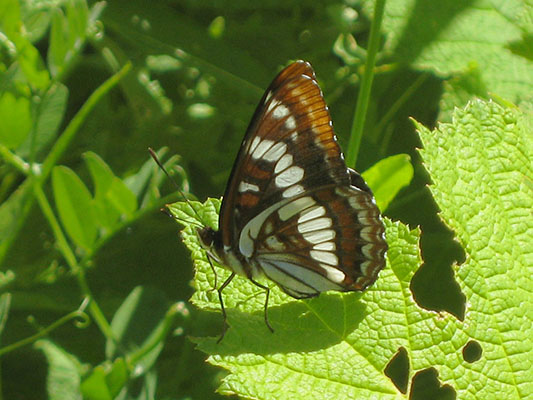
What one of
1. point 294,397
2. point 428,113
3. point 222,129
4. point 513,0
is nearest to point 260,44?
point 222,129

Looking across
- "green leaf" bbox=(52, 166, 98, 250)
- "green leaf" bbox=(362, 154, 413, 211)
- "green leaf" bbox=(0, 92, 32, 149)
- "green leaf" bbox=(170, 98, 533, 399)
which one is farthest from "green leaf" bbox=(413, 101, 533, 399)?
"green leaf" bbox=(0, 92, 32, 149)

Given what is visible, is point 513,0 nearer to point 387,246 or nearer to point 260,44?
point 260,44

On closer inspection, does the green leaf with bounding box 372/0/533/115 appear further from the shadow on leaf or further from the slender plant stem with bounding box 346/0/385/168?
the shadow on leaf

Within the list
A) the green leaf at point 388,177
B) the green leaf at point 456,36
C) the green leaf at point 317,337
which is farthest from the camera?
the green leaf at point 456,36

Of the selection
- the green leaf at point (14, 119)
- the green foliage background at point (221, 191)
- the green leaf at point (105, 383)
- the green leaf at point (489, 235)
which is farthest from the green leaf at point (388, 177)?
the green leaf at point (14, 119)

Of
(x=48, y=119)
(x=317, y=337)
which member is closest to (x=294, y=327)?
(x=317, y=337)

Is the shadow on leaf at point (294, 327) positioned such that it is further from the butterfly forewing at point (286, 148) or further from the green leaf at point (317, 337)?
the butterfly forewing at point (286, 148)
